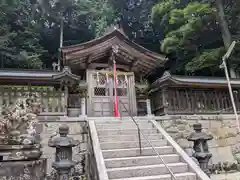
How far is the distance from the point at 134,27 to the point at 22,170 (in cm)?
2355

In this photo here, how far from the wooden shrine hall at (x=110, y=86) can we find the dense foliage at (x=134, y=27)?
16.2ft

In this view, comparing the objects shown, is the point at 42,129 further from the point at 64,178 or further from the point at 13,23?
the point at 13,23

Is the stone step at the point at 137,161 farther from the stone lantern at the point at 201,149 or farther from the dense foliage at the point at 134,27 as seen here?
the dense foliage at the point at 134,27

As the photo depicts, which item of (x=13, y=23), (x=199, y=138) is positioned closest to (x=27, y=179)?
(x=199, y=138)

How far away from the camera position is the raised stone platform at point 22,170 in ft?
9.89

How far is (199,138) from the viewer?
5.92 meters

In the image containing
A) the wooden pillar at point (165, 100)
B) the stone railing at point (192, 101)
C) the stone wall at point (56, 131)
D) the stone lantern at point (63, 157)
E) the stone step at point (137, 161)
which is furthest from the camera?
the stone railing at point (192, 101)

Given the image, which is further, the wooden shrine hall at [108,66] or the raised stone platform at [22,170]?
the wooden shrine hall at [108,66]

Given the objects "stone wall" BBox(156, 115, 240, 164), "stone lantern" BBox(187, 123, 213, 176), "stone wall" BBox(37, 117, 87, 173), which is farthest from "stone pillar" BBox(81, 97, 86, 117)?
"stone lantern" BBox(187, 123, 213, 176)

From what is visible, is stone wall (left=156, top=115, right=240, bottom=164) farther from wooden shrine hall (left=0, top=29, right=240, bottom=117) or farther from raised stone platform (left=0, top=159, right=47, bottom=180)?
raised stone platform (left=0, top=159, right=47, bottom=180)

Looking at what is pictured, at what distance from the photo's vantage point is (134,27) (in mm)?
24906

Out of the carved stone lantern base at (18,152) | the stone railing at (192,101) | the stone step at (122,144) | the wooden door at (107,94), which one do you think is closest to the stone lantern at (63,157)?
the stone step at (122,144)

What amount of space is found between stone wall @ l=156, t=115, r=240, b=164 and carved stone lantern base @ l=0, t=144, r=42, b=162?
694cm

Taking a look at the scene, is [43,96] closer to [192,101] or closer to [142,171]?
[142,171]
